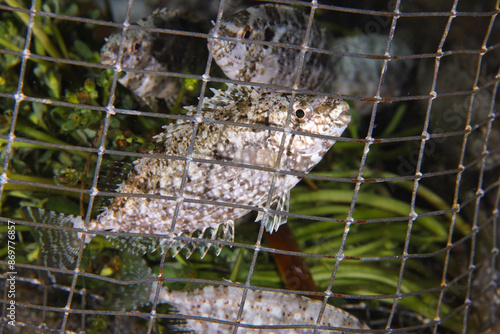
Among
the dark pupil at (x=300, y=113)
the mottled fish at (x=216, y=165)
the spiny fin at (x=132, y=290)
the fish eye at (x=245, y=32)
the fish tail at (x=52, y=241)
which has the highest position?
the fish eye at (x=245, y=32)

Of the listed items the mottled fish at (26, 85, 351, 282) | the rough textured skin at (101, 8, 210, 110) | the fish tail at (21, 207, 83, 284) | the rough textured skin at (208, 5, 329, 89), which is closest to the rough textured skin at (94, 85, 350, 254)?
the mottled fish at (26, 85, 351, 282)

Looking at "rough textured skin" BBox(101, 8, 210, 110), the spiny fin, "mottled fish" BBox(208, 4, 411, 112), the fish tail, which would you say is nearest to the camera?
the fish tail

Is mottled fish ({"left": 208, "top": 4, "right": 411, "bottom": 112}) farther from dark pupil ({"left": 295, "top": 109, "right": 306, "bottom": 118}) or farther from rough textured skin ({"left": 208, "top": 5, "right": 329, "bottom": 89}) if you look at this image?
dark pupil ({"left": 295, "top": 109, "right": 306, "bottom": 118})

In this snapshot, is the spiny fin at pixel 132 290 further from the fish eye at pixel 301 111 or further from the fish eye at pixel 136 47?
the fish eye at pixel 136 47

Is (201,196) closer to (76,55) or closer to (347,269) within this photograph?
(347,269)

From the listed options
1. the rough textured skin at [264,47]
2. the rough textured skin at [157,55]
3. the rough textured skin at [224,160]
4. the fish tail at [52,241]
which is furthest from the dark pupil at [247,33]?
the fish tail at [52,241]

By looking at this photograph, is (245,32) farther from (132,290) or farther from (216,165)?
(132,290)

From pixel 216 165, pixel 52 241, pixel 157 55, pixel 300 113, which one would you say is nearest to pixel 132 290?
pixel 52 241
